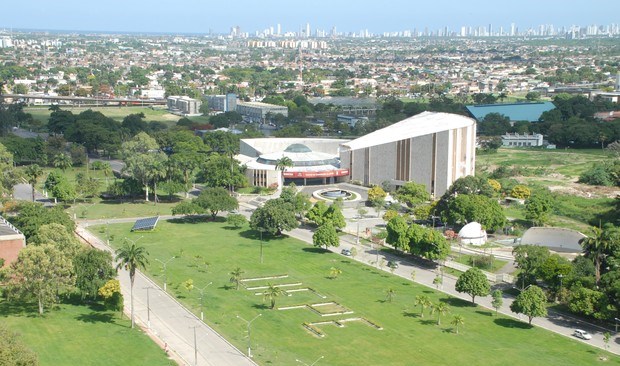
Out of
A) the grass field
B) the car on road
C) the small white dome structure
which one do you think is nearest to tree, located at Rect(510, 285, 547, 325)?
the car on road

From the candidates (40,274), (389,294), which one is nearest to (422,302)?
(389,294)

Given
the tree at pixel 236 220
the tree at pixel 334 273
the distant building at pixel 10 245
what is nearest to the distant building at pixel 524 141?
the tree at pixel 236 220

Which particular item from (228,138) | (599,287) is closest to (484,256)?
(599,287)

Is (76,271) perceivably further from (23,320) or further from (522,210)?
(522,210)

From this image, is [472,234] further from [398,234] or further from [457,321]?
[457,321]

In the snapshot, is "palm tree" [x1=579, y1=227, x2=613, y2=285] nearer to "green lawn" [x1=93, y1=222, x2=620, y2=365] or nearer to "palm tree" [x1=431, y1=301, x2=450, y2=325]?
"green lawn" [x1=93, y1=222, x2=620, y2=365]

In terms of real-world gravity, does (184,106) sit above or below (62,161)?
above
